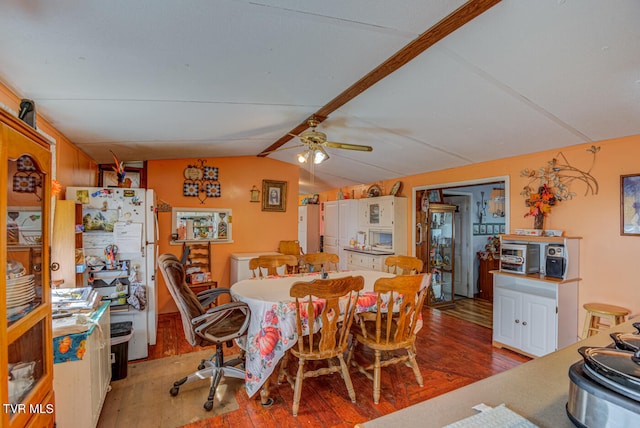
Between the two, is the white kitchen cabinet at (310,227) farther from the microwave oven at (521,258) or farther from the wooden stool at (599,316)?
the wooden stool at (599,316)

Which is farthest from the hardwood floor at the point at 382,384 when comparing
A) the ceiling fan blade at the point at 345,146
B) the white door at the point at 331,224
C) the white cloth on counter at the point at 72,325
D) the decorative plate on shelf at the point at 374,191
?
the white door at the point at 331,224

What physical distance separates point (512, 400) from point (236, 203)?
4.62 metres

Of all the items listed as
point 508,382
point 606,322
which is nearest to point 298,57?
point 508,382

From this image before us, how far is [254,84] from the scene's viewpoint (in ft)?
7.22

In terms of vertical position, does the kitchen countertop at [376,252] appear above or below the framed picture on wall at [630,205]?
below

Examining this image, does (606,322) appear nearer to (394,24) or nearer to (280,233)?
(394,24)

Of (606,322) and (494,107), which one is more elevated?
(494,107)

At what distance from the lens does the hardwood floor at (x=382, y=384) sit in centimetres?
218

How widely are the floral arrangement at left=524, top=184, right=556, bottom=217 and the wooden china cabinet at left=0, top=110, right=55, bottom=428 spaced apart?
4085 mm

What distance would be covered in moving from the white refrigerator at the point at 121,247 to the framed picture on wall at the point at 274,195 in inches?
84.7

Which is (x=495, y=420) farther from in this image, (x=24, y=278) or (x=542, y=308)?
(x=542, y=308)

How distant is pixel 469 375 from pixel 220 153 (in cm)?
413

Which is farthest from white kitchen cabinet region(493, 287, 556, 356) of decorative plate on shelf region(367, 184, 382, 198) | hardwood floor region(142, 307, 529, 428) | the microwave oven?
decorative plate on shelf region(367, 184, 382, 198)

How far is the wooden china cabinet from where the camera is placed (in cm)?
90
